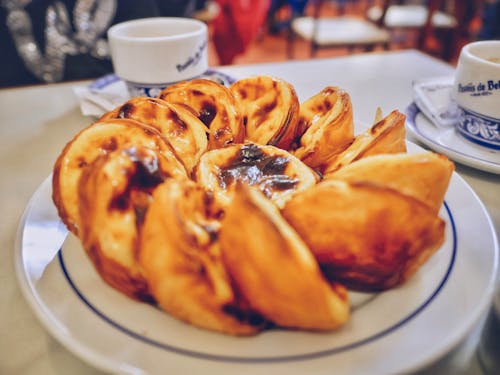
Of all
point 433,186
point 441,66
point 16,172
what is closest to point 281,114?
point 433,186

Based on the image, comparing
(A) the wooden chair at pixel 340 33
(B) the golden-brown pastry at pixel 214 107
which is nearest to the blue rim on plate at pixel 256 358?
(B) the golden-brown pastry at pixel 214 107

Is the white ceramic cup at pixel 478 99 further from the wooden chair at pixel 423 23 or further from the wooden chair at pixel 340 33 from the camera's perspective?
the wooden chair at pixel 423 23

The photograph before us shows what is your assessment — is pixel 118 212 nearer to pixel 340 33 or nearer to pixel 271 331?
pixel 271 331

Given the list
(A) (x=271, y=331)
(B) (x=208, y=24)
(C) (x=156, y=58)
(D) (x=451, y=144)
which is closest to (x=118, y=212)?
(A) (x=271, y=331)

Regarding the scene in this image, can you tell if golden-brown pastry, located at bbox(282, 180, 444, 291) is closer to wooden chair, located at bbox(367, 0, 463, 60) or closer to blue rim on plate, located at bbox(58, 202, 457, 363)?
blue rim on plate, located at bbox(58, 202, 457, 363)

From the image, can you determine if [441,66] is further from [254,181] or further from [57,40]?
[57,40]

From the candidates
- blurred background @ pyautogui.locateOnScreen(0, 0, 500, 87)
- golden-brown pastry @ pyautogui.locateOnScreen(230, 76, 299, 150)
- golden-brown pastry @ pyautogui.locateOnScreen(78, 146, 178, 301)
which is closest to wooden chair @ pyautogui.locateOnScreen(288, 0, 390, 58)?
blurred background @ pyautogui.locateOnScreen(0, 0, 500, 87)

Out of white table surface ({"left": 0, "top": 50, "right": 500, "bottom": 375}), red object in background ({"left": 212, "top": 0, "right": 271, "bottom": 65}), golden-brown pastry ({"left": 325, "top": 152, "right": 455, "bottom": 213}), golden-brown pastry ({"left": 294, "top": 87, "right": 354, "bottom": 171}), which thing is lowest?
red object in background ({"left": 212, "top": 0, "right": 271, "bottom": 65})
